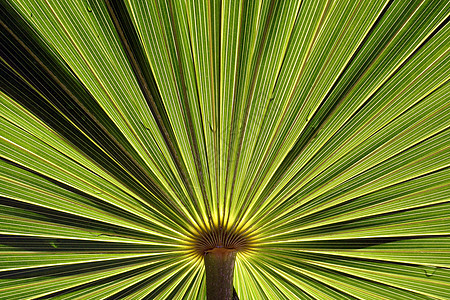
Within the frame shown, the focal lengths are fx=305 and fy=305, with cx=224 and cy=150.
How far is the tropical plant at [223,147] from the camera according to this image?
1.33 m

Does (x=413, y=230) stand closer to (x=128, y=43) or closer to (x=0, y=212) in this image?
(x=128, y=43)

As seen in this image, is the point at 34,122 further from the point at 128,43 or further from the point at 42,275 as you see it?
Answer: the point at 42,275

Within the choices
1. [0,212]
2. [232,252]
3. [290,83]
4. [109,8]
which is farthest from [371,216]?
[0,212]

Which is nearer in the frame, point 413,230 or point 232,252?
point 413,230

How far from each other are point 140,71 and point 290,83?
2.47 ft

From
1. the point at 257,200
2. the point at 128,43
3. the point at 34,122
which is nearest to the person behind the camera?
the point at 128,43

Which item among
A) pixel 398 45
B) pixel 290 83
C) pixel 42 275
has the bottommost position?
pixel 42 275

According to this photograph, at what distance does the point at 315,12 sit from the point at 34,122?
142 centimetres

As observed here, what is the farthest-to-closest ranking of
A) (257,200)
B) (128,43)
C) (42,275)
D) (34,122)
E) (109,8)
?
(257,200) < (42,275) < (34,122) < (128,43) < (109,8)

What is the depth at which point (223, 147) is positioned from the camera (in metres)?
1.81

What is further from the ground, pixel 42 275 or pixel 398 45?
pixel 398 45

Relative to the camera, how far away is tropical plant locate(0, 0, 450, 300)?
1330 millimetres

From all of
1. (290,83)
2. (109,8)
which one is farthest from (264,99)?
(109,8)

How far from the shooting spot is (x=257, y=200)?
208cm
